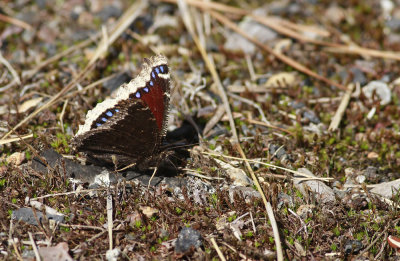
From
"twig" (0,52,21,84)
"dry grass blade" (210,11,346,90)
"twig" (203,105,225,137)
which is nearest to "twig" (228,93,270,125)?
"twig" (203,105,225,137)

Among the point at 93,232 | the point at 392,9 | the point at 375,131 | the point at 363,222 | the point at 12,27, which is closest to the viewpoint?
the point at 93,232

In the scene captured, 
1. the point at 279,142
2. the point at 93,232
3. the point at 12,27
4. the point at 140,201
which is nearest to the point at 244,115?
the point at 279,142

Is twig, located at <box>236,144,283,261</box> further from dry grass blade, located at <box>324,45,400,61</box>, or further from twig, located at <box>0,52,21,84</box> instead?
twig, located at <box>0,52,21,84</box>

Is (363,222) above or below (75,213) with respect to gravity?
below

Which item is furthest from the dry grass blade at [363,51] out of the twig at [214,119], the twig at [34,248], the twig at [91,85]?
the twig at [34,248]

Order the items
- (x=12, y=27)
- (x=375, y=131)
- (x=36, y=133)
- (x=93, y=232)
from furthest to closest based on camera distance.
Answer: (x=12, y=27), (x=375, y=131), (x=36, y=133), (x=93, y=232)

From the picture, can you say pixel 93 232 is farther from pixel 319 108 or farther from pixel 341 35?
pixel 341 35
